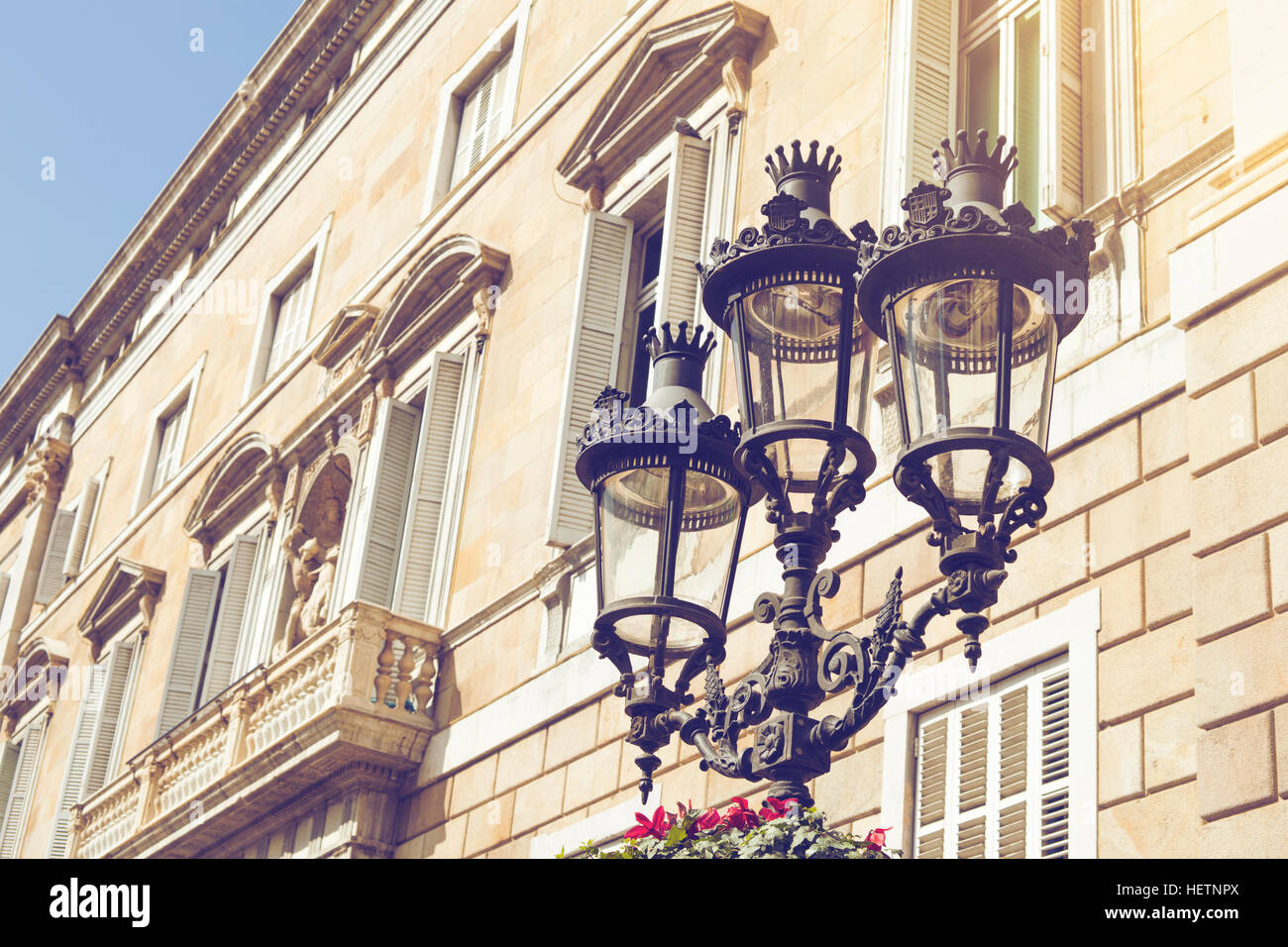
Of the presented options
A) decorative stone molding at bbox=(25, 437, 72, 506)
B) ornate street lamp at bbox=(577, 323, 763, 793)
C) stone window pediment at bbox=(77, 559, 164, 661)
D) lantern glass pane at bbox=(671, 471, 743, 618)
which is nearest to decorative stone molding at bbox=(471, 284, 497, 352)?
stone window pediment at bbox=(77, 559, 164, 661)

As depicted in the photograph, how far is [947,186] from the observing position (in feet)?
19.8

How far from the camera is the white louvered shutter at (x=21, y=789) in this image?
85.4 feet

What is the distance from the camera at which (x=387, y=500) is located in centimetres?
1631

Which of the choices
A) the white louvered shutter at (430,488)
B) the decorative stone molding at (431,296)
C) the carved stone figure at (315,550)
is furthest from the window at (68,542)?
the white louvered shutter at (430,488)

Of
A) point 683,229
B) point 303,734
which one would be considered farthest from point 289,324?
point 683,229

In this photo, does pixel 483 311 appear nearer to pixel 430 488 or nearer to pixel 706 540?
pixel 430 488

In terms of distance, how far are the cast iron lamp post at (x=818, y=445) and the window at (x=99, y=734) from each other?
17.1 m

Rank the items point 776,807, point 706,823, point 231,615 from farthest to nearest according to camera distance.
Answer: point 231,615 → point 706,823 → point 776,807

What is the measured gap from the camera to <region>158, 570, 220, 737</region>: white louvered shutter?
20344 mm

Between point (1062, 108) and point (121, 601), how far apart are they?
674 inches

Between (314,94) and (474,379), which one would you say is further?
(314,94)
